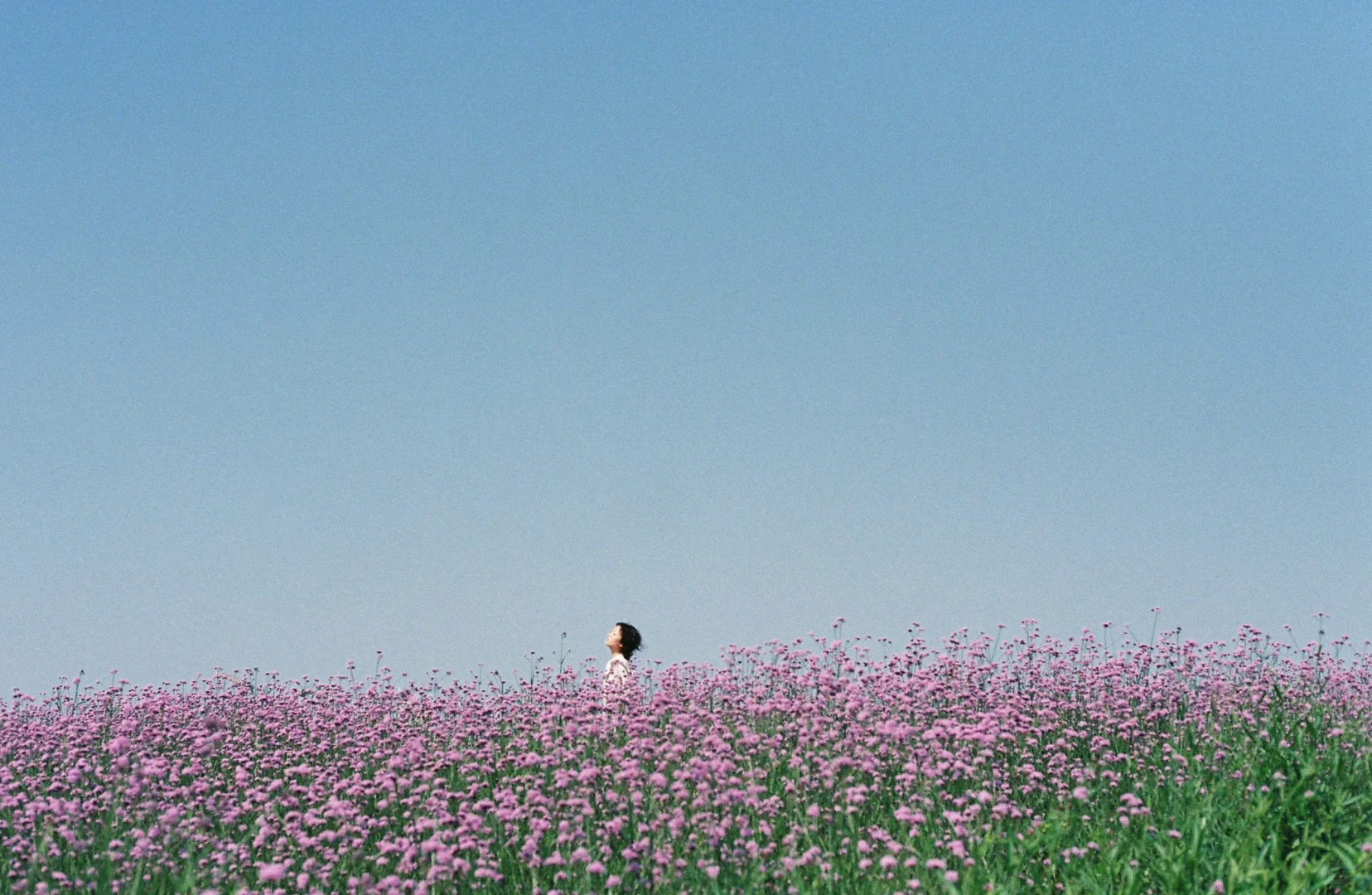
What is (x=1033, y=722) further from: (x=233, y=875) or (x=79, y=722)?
(x=79, y=722)

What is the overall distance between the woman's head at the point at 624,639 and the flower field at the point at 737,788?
1.24 metres

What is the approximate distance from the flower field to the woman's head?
124 cm

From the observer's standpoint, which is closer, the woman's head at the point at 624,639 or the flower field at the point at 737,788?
the flower field at the point at 737,788

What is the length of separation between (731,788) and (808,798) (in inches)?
35.1

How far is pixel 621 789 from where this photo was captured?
714cm

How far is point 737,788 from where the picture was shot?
660cm

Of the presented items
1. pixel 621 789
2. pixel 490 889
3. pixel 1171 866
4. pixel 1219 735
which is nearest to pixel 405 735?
pixel 621 789

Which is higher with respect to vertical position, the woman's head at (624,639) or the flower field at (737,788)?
the woman's head at (624,639)

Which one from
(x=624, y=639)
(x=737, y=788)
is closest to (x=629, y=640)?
(x=624, y=639)

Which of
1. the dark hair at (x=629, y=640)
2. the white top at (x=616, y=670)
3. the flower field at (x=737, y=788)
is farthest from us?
the dark hair at (x=629, y=640)

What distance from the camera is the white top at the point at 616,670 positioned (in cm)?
1045

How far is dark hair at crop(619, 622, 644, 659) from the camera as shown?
1191cm

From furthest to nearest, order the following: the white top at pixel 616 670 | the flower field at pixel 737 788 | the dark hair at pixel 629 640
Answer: the dark hair at pixel 629 640 → the white top at pixel 616 670 → the flower field at pixel 737 788

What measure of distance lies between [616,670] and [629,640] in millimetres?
679
